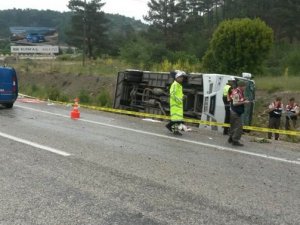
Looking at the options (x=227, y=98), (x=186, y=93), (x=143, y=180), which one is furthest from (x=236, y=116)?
(x=186, y=93)

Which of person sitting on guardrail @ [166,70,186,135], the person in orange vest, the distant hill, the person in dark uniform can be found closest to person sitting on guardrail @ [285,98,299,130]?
the person in dark uniform

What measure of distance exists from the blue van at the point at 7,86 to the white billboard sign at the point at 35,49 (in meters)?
60.6

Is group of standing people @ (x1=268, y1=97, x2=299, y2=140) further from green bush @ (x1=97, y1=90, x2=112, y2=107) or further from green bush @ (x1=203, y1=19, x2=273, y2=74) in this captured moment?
green bush @ (x1=203, y1=19, x2=273, y2=74)

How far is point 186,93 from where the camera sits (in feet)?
50.9

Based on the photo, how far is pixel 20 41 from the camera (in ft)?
257

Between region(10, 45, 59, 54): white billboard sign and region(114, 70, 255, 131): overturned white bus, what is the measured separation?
196 feet

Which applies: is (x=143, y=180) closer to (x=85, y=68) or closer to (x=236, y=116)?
(x=236, y=116)

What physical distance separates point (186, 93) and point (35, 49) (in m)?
64.4

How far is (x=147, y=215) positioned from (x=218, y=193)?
50.3 inches

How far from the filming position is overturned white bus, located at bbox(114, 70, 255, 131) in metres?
14.1

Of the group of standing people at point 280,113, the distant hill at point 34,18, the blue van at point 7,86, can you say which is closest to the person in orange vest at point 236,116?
the group of standing people at point 280,113

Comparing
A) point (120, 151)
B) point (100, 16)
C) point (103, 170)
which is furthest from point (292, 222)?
point (100, 16)

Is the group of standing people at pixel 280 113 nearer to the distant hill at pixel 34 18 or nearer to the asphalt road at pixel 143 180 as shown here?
the asphalt road at pixel 143 180

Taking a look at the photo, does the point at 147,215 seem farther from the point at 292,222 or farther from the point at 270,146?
the point at 270,146
